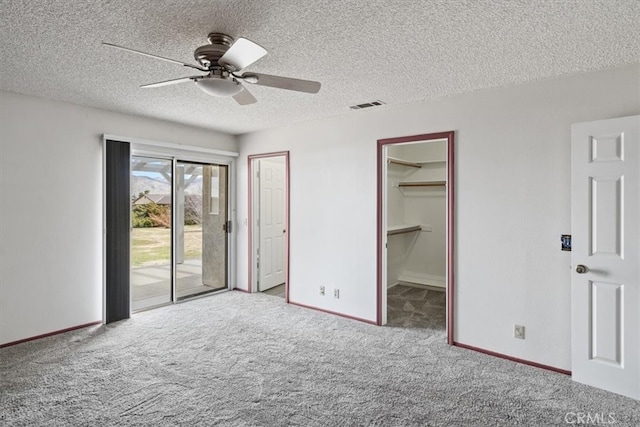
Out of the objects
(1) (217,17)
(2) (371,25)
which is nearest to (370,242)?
(2) (371,25)

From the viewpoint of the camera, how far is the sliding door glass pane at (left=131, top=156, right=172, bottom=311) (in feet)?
14.4

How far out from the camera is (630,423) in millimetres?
2203

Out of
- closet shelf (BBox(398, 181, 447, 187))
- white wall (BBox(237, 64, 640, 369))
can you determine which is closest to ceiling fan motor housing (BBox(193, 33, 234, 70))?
white wall (BBox(237, 64, 640, 369))

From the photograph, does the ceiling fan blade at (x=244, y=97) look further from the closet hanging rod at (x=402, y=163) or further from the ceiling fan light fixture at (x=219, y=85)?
the closet hanging rod at (x=402, y=163)

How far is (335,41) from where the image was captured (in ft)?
7.45

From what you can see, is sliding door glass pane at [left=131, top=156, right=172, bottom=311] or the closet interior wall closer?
sliding door glass pane at [left=131, top=156, right=172, bottom=311]

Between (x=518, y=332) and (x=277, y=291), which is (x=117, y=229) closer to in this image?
(x=277, y=291)

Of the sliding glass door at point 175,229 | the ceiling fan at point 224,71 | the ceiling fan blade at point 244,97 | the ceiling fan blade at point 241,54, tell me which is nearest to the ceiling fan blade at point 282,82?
the ceiling fan at point 224,71

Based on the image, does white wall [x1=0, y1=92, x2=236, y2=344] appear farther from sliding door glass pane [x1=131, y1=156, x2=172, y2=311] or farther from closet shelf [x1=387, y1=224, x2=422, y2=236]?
closet shelf [x1=387, y1=224, x2=422, y2=236]

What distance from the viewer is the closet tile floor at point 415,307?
4012 mm

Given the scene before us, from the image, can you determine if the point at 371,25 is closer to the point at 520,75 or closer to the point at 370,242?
the point at 520,75

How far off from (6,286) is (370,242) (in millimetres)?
3641

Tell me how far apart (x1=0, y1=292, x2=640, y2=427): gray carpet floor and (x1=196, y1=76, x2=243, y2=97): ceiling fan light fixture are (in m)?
2.08

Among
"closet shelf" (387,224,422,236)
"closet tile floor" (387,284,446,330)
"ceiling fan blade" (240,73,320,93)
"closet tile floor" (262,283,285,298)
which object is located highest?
"ceiling fan blade" (240,73,320,93)
